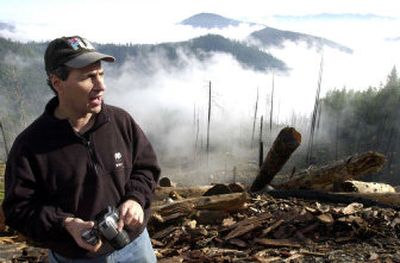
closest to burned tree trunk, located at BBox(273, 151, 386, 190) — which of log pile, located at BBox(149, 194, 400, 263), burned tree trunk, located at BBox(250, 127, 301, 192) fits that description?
burned tree trunk, located at BBox(250, 127, 301, 192)

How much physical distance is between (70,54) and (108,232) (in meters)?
1.39

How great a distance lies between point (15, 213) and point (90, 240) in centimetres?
63

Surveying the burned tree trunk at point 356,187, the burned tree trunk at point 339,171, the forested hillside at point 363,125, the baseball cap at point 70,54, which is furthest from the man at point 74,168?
the forested hillside at point 363,125

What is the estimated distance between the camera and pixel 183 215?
9.59 metres

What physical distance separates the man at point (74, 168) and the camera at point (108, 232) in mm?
47

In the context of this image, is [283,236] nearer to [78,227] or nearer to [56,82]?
[78,227]

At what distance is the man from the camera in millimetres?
47

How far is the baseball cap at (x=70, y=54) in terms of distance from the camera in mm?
3449

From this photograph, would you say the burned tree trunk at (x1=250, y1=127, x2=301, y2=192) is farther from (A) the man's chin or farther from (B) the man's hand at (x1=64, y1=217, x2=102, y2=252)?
(B) the man's hand at (x1=64, y1=217, x2=102, y2=252)

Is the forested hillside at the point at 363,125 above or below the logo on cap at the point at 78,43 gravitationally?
below

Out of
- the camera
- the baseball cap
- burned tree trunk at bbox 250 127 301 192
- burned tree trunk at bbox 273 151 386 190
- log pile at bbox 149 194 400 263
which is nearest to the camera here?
the camera

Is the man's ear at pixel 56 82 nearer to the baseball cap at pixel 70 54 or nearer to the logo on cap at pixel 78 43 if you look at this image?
the baseball cap at pixel 70 54

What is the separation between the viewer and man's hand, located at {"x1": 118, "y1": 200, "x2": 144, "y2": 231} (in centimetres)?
351

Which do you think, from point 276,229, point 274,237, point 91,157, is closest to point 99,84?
point 91,157
